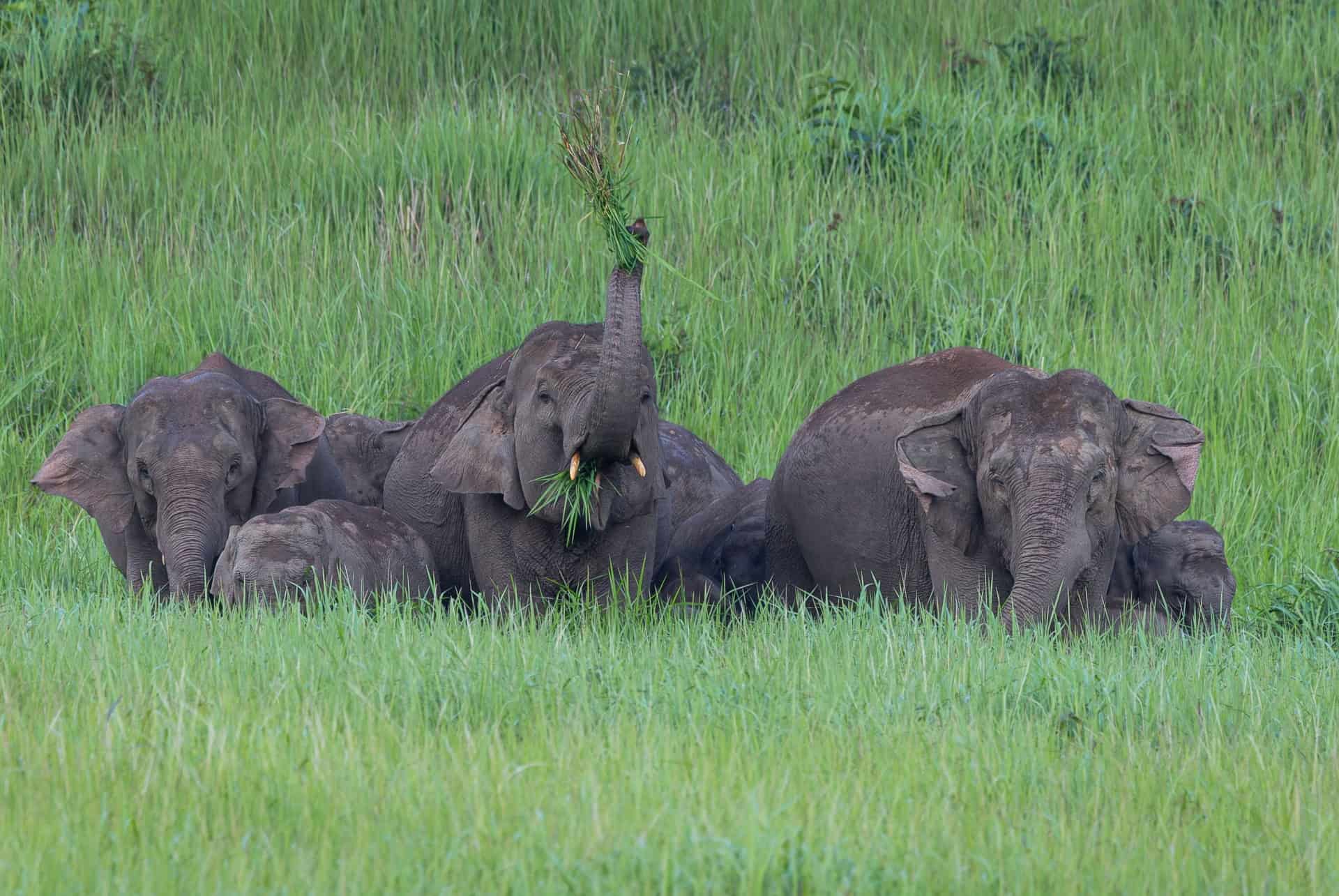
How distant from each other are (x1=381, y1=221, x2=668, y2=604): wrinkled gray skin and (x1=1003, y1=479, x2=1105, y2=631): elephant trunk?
4.83ft

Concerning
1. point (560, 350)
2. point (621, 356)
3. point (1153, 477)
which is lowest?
point (1153, 477)

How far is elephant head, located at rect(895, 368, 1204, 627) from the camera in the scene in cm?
707

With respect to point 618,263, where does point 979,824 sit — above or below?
below

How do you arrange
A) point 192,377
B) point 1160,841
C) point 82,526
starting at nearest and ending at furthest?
point 1160,841
point 192,377
point 82,526

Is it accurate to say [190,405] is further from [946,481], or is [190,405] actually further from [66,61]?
[66,61]

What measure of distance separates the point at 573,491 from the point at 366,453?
253 cm

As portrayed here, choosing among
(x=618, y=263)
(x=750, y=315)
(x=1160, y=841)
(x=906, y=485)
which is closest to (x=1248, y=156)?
(x=750, y=315)

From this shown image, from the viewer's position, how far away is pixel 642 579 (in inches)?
316

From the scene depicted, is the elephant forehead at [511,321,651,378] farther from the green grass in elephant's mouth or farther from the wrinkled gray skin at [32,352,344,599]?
the wrinkled gray skin at [32,352,344,599]

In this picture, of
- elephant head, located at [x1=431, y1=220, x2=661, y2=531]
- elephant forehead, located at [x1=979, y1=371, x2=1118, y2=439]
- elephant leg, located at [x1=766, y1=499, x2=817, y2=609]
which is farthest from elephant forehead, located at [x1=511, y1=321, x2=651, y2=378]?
elephant leg, located at [x1=766, y1=499, x2=817, y2=609]

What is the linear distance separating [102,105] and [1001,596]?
9100 millimetres

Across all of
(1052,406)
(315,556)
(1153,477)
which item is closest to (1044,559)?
(1052,406)

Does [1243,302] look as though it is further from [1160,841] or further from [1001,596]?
[1160,841]

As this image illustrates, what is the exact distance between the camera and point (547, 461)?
24.5 feet
